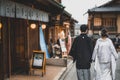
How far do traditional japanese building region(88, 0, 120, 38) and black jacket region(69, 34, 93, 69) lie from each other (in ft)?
151

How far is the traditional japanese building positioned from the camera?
56656 mm

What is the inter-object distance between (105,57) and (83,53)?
0.67 meters

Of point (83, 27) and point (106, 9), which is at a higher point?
point (106, 9)

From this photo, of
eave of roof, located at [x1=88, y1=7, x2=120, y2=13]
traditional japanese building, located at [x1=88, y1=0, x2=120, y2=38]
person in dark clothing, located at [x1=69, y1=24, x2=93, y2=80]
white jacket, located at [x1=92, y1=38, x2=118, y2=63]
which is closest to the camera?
person in dark clothing, located at [x1=69, y1=24, x2=93, y2=80]

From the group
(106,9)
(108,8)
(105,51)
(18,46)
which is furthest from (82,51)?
(108,8)

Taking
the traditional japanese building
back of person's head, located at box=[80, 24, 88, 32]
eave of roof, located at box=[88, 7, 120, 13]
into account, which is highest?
eave of roof, located at box=[88, 7, 120, 13]

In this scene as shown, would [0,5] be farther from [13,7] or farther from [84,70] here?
[84,70]

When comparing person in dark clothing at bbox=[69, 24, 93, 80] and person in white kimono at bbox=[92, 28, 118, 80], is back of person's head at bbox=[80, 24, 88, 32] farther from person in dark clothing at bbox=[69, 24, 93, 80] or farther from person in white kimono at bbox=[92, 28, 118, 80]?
person in white kimono at bbox=[92, 28, 118, 80]

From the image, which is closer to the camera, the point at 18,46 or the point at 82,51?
the point at 82,51

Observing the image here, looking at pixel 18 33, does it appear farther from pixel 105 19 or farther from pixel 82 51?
pixel 105 19

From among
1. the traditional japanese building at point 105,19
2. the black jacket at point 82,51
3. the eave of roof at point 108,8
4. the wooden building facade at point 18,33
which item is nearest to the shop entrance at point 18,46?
the wooden building facade at point 18,33

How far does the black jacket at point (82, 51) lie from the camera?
1021 centimetres

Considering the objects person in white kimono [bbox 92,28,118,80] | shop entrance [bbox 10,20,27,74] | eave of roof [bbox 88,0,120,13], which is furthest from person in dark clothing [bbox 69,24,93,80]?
eave of roof [bbox 88,0,120,13]

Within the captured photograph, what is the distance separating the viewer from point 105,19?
189 ft
